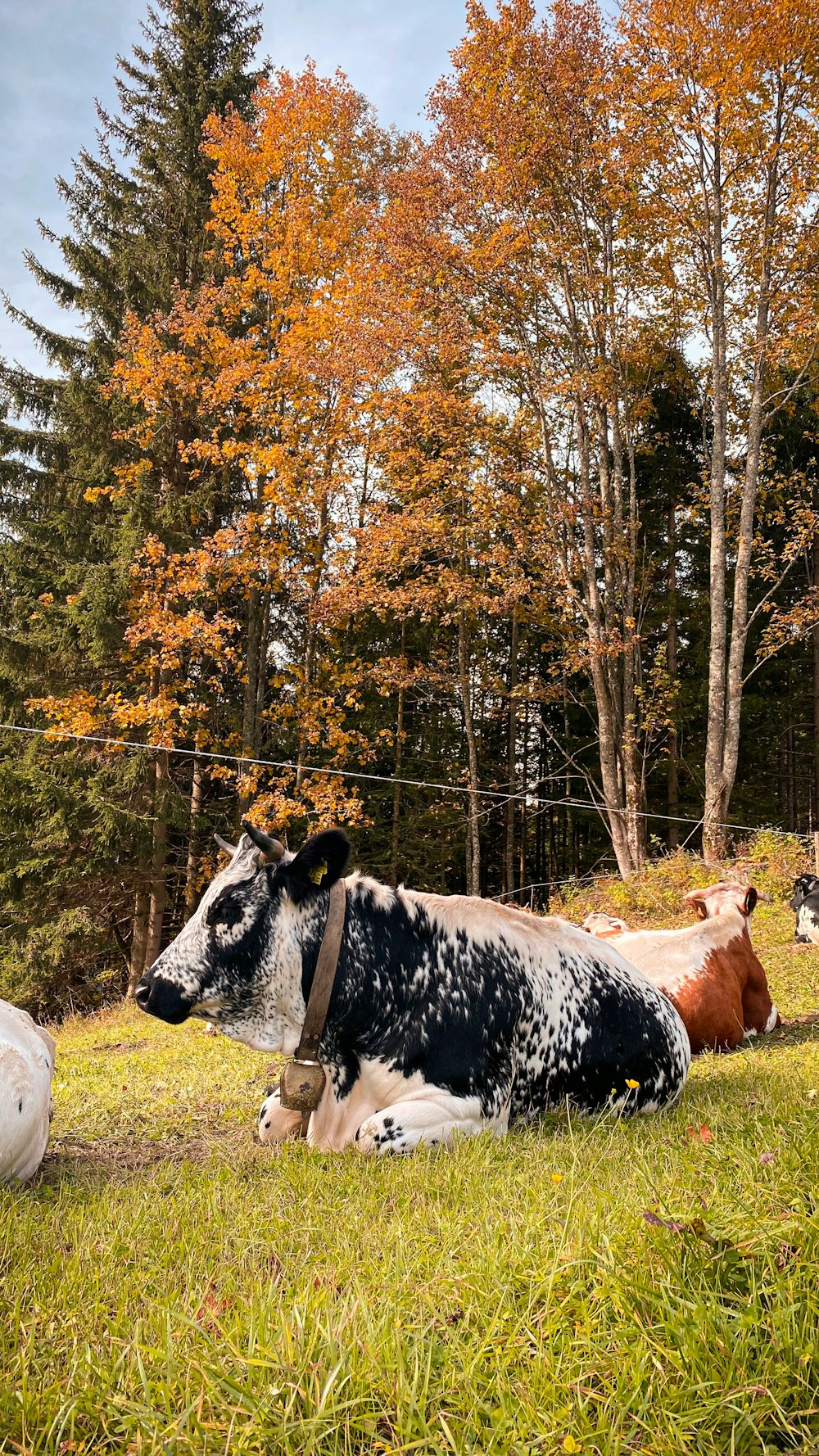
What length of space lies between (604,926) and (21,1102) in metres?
5.07

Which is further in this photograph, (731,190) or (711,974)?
(731,190)

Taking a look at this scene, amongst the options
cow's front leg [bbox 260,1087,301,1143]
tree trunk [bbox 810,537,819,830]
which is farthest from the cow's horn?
tree trunk [bbox 810,537,819,830]

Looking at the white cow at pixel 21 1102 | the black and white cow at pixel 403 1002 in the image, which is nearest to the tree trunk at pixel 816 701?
the black and white cow at pixel 403 1002

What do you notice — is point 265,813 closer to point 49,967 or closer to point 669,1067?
point 49,967

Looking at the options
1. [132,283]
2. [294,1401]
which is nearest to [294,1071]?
[294,1401]

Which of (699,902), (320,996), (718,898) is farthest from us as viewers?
(718,898)

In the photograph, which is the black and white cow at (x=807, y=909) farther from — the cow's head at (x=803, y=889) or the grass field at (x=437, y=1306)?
the grass field at (x=437, y=1306)

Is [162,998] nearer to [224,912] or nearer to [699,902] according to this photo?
[224,912]

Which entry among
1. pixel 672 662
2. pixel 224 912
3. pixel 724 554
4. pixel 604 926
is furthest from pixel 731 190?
pixel 224 912

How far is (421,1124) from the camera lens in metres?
3.50

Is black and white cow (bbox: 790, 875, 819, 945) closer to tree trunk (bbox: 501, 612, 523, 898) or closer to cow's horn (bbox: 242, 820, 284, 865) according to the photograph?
cow's horn (bbox: 242, 820, 284, 865)

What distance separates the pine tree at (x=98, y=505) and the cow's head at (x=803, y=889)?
10.6 meters

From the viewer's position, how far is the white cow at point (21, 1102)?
340 cm

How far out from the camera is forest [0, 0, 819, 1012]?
1487 centimetres
